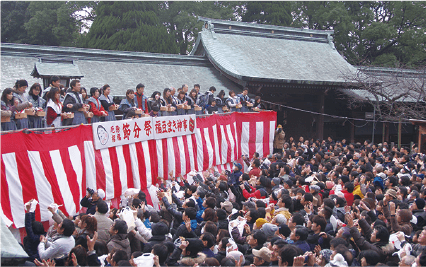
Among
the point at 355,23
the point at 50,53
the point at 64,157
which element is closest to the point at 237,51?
the point at 50,53

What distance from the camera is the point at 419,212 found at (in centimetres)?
568

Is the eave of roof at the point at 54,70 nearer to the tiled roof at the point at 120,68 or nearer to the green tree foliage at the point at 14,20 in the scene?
the tiled roof at the point at 120,68

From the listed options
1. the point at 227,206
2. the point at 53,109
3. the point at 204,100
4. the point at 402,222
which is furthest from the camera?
the point at 204,100

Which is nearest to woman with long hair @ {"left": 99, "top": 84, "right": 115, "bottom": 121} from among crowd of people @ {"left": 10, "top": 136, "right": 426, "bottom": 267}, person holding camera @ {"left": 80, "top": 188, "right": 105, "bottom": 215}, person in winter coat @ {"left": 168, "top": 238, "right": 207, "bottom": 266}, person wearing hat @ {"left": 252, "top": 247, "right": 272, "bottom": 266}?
crowd of people @ {"left": 10, "top": 136, "right": 426, "bottom": 267}

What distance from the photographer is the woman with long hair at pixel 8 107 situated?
237 inches

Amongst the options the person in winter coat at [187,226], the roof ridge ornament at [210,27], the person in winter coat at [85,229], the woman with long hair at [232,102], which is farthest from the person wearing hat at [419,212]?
the roof ridge ornament at [210,27]

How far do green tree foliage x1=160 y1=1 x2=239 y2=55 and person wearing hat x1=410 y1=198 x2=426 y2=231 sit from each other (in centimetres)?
2268

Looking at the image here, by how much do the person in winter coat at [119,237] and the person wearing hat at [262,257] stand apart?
59.2 inches

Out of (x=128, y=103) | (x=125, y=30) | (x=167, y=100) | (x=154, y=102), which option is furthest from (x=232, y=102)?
(x=125, y=30)

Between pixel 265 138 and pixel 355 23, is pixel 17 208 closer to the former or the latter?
pixel 265 138

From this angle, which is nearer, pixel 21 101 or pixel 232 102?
pixel 21 101

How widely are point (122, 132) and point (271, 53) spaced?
1218 centimetres

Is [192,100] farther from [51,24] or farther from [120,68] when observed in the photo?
[51,24]

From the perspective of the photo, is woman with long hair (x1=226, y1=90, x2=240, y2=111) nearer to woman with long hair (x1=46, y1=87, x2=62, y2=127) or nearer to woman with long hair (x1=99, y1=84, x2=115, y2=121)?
woman with long hair (x1=99, y1=84, x2=115, y2=121)
